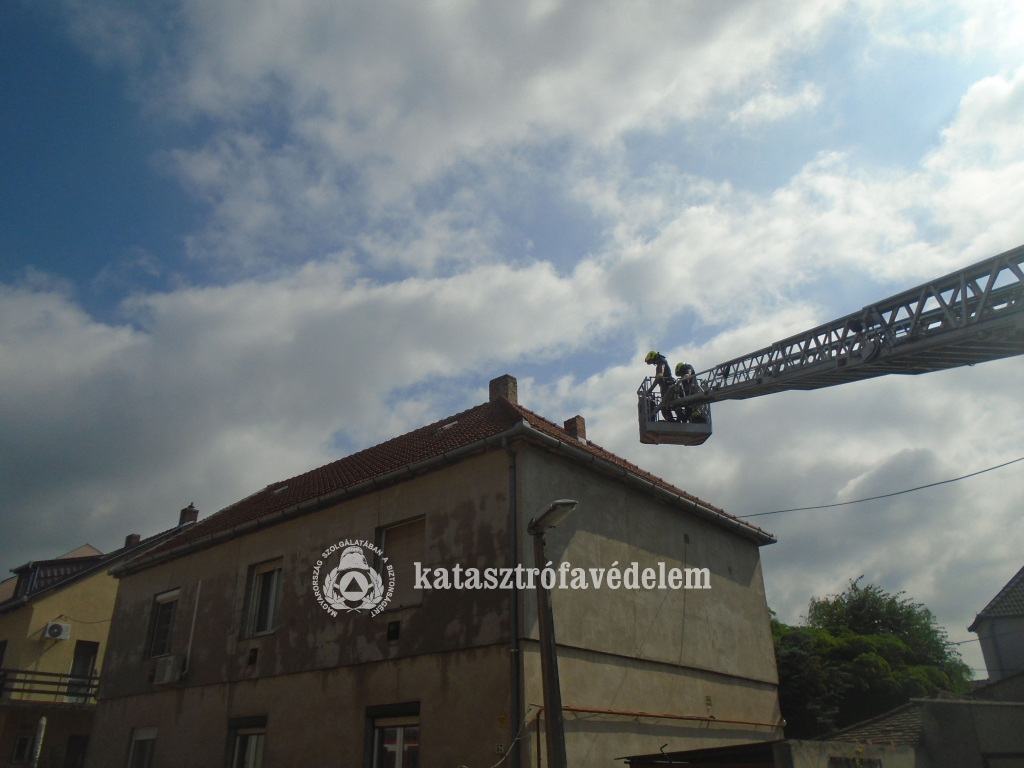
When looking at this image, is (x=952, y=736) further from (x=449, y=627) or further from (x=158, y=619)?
(x=158, y=619)

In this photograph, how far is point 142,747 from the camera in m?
16.5

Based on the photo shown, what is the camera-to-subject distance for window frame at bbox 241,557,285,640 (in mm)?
14812

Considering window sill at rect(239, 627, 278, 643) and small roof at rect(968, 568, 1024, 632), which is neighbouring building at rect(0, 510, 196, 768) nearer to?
window sill at rect(239, 627, 278, 643)

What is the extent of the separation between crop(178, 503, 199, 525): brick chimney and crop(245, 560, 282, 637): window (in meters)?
14.8

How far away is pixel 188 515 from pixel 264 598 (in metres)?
15.5

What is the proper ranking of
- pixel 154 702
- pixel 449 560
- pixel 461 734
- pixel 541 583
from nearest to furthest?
1. pixel 541 583
2. pixel 461 734
3. pixel 449 560
4. pixel 154 702

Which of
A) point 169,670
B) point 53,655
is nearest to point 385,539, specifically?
point 169,670

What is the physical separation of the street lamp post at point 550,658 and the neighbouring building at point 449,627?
2448mm

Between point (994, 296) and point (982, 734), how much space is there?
27.2 feet

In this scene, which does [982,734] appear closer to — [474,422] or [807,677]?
[807,677]

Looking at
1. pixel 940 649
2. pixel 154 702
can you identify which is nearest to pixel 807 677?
pixel 154 702

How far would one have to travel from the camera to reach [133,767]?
1652 centimetres

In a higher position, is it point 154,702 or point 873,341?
point 873,341

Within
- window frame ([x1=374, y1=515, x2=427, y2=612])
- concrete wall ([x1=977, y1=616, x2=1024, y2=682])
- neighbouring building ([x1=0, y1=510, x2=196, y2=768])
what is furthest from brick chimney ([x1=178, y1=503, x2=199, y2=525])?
concrete wall ([x1=977, y1=616, x2=1024, y2=682])
